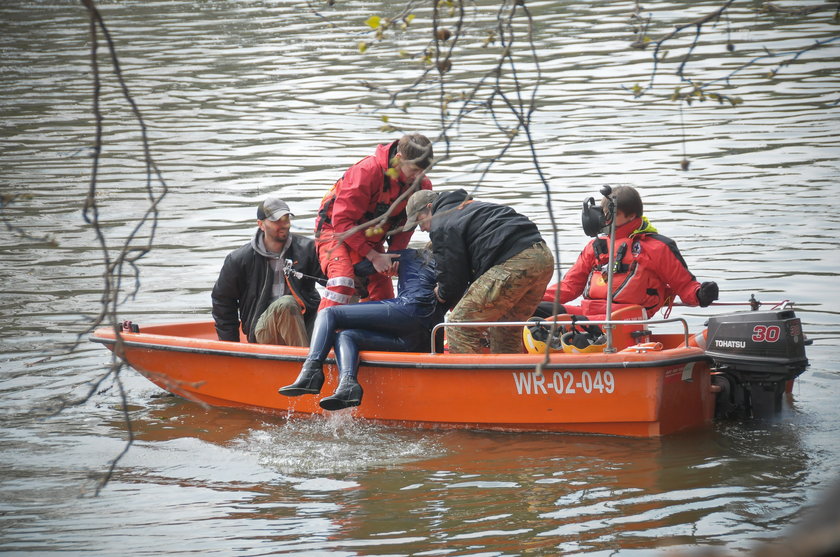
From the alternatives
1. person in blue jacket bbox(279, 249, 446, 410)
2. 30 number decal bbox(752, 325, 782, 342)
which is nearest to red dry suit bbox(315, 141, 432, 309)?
person in blue jacket bbox(279, 249, 446, 410)

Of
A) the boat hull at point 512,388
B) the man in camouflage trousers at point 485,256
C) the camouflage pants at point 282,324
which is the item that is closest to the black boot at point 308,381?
the boat hull at point 512,388

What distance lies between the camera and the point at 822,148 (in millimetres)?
15523

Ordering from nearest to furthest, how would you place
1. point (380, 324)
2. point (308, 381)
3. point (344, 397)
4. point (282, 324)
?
1. point (344, 397)
2. point (308, 381)
3. point (380, 324)
4. point (282, 324)

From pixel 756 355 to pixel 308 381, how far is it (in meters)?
2.96

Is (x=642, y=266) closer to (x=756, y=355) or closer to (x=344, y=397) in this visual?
(x=756, y=355)

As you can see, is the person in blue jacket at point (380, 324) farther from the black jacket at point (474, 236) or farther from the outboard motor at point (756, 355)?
the outboard motor at point (756, 355)

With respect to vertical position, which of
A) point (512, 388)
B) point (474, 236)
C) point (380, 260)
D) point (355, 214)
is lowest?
point (512, 388)

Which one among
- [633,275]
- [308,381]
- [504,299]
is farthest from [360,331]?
[633,275]

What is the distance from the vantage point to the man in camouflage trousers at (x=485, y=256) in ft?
24.5

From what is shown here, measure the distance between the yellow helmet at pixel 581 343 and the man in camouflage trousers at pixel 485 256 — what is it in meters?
0.38

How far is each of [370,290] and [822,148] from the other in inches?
369

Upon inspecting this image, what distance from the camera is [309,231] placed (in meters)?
13.1

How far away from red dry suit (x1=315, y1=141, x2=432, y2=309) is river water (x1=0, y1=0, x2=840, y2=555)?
3.23ft

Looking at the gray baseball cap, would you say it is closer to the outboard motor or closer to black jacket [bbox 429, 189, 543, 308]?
black jacket [bbox 429, 189, 543, 308]
